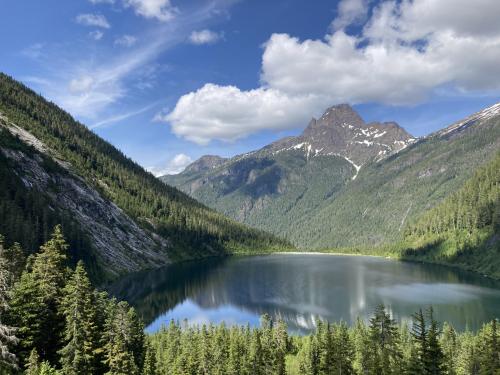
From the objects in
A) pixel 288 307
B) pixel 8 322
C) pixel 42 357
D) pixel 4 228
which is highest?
pixel 4 228

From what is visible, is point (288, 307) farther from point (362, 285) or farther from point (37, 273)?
point (37, 273)

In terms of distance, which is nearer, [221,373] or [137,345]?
[137,345]

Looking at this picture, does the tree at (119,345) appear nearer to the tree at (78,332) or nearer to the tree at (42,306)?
the tree at (78,332)

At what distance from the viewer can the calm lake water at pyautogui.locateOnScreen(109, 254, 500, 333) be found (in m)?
128

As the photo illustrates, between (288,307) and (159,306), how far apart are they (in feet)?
142

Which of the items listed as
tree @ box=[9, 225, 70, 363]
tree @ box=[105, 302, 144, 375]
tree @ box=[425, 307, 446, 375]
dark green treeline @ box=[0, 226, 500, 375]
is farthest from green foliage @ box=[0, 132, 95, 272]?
tree @ box=[425, 307, 446, 375]

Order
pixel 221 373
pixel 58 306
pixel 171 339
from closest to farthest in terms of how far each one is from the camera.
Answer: pixel 58 306
pixel 221 373
pixel 171 339

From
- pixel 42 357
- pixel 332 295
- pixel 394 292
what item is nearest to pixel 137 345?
pixel 42 357

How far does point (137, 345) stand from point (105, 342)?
12.5 m

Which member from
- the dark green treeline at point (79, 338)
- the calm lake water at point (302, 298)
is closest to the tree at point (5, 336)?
the dark green treeline at point (79, 338)

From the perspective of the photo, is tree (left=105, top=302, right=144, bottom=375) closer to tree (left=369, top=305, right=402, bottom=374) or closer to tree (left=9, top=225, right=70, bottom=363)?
tree (left=9, top=225, right=70, bottom=363)

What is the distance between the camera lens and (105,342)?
4875 cm

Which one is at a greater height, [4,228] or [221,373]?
[4,228]

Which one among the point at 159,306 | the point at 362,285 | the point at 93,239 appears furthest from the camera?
the point at 93,239
